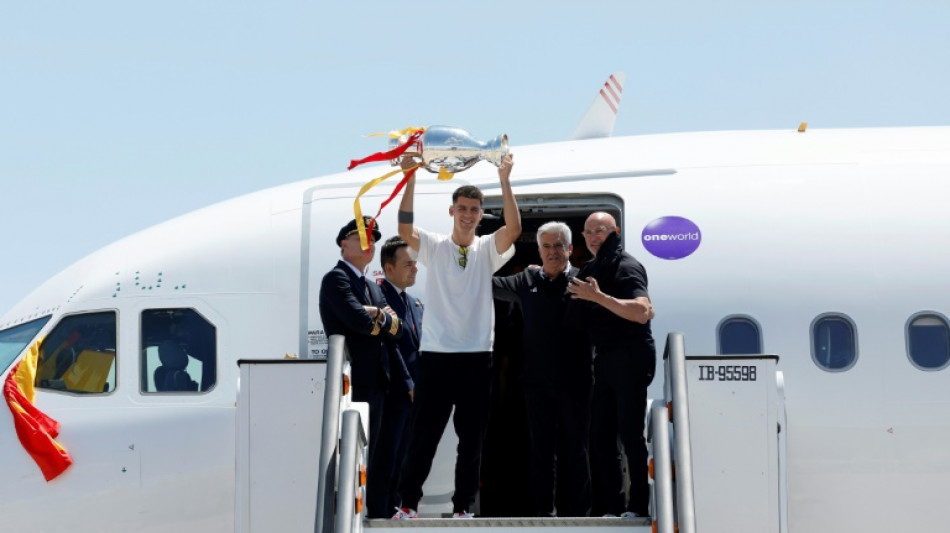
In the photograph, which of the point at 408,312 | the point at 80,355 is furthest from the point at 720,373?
the point at 80,355

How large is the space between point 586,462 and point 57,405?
3.96 m

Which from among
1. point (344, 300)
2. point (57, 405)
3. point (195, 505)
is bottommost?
point (195, 505)

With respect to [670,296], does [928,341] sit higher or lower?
lower

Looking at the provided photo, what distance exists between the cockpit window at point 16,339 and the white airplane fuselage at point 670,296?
88 mm

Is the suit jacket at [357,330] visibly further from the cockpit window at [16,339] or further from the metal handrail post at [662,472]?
the cockpit window at [16,339]

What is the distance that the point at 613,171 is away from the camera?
10.2m

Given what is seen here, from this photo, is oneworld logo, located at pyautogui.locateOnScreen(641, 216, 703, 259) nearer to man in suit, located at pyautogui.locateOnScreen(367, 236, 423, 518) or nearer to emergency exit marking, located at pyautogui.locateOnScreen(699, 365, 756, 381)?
man in suit, located at pyautogui.locateOnScreen(367, 236, 423, 518)

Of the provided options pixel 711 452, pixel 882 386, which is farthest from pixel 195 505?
pixel 882 386

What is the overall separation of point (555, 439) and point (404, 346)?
1.28 metres

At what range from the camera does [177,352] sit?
32.3ft

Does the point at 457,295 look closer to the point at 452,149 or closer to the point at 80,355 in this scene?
the point at 452,149

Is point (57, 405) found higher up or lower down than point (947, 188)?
lower down

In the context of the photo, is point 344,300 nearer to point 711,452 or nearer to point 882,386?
point 711,452

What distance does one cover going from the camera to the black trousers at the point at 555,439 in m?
8.63
